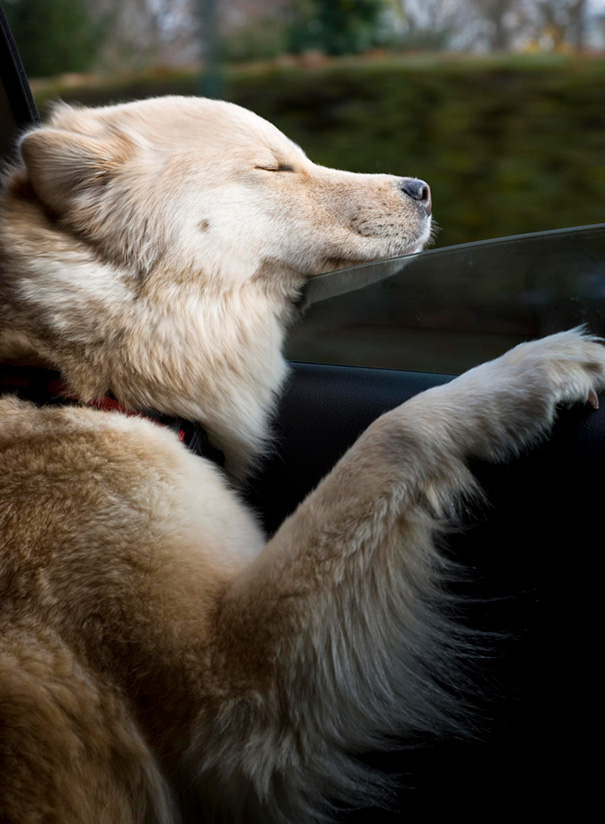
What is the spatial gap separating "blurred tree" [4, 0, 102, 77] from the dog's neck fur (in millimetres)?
2225

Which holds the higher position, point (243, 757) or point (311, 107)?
point (311, 107)

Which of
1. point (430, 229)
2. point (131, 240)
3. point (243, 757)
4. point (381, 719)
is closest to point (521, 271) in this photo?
point (430, 229)

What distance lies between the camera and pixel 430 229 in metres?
1.99

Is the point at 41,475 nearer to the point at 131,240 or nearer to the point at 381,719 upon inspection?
the point at 131,240

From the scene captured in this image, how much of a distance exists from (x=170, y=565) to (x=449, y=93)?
8.12ft

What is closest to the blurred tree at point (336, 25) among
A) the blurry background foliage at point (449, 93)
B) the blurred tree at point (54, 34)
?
the blurry background foliage at point (449, 93)

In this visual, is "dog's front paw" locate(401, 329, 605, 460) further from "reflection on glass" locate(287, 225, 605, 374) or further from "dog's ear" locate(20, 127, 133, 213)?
"dog's ear" locate(20, 127, 133, 213)

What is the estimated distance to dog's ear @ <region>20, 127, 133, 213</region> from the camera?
1683 millimetres

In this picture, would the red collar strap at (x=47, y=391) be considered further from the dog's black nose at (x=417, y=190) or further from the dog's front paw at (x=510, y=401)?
the dog's black nose at (x=417, y=190)

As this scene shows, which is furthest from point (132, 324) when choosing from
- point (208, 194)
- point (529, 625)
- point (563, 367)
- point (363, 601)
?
point (529, 625)

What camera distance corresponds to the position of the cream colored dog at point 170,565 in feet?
4.48

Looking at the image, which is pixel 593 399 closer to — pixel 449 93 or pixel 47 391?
pixel 47 391

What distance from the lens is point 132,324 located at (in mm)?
1717

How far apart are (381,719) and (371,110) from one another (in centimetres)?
249
